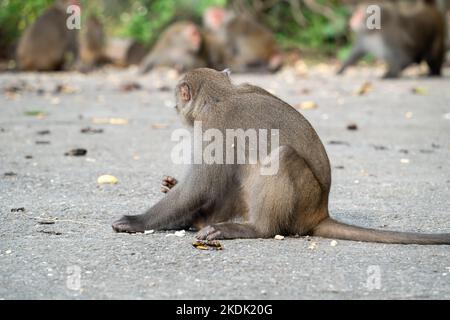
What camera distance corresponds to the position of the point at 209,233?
416 cm

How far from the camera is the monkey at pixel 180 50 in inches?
599

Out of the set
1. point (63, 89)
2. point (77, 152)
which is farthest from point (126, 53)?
point (77, 152)

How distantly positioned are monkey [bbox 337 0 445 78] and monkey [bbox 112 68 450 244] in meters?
9.76

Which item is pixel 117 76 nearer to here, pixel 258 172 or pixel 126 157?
pixel 126 157

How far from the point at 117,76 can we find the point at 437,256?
12.1 meters

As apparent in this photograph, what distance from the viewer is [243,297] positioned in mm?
3258

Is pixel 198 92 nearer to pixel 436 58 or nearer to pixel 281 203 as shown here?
pixel 281 203

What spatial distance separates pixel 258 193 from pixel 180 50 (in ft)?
Result: 37.7

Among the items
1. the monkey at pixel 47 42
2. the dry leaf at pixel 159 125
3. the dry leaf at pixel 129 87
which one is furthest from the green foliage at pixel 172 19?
→ the dry leaf at pixel 159 125

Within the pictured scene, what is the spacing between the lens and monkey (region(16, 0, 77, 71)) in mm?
15781

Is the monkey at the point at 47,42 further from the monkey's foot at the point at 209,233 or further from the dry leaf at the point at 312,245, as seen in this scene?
the dry leaf at the point at 312,245

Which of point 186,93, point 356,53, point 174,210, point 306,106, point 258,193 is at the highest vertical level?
point 186,93

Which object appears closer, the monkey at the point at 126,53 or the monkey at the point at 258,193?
the monkey at the point at 258,193

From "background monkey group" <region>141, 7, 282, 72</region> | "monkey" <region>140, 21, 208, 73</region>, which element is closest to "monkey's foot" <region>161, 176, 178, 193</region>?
"monkey" <region>140, 21, 208, 73</region>
